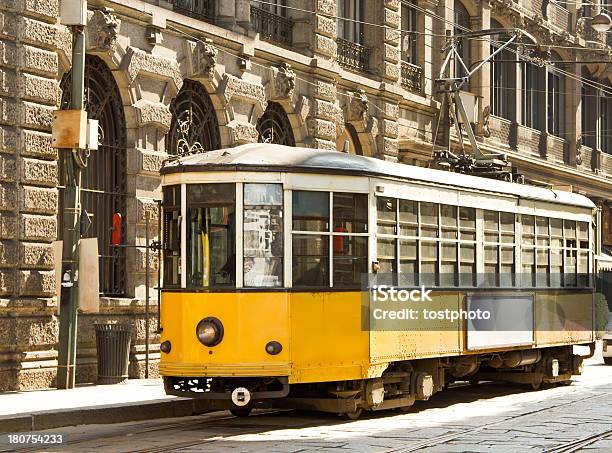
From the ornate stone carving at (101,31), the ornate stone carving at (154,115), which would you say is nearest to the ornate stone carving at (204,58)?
Result: the ornate stone carving at (154,115)

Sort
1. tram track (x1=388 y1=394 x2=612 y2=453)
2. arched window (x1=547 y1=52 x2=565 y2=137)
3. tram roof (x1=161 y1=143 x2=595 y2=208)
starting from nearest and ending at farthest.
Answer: tram track (x1=388 y1=394 x2=612 y2=453)
tram roof (x1=161 y1=143 x2=595 y2=208)
arched window (x1=547 y1=52 x2=565 y2=137)

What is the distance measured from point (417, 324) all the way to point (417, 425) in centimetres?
181

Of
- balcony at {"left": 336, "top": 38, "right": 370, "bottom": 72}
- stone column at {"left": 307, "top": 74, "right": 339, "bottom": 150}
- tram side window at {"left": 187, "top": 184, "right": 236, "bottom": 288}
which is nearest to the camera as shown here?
tram side window at {"left": 187, "top": 184, "right": 236, "bottom": 288}

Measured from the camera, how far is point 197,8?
24875mm

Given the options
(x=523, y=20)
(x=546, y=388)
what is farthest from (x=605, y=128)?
(x=546, y=388)

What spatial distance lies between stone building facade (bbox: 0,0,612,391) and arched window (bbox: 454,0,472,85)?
0.09 m

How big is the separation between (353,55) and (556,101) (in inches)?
586

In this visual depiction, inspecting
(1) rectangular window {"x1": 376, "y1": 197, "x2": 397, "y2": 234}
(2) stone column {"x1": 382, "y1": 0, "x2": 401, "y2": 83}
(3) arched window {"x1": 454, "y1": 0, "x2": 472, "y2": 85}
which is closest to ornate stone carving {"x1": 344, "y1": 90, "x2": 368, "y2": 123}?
(2) stone column {"x1": 382, "y1": 0, "x2": 401, "y2": 83}

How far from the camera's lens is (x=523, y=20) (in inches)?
1572

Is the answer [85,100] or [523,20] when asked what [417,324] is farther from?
[523,20]

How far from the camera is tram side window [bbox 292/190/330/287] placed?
16.1m

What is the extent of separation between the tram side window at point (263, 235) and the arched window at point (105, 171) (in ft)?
20.0

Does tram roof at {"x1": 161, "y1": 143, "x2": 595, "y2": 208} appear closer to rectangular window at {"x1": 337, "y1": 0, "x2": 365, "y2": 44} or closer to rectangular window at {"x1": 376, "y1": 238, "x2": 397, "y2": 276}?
rectangular window at {"x1": 376, "y1": 238, "x2": 397, "y2": 276}

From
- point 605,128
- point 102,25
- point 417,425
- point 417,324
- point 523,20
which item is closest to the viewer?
point 417,425
